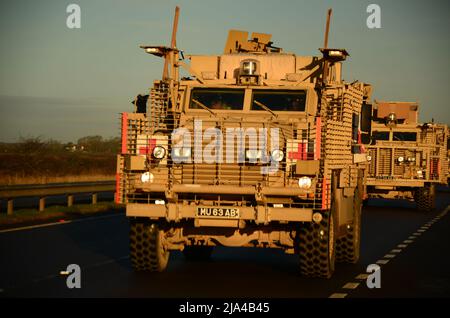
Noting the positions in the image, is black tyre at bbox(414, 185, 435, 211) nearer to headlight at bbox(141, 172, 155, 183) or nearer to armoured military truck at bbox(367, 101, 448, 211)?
armoured military truck at bbox(367, 101, 448, 211)

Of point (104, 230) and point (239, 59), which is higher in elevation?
point (239, 59)

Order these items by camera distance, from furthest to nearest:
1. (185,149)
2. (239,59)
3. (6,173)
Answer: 1. (6,173)
2. (239,59)
3. (185,149)

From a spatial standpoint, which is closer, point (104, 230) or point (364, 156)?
point (364, 156)

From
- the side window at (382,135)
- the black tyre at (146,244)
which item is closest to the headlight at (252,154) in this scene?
the black tyre at (146,244)

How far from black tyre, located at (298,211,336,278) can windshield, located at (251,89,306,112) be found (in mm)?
2297

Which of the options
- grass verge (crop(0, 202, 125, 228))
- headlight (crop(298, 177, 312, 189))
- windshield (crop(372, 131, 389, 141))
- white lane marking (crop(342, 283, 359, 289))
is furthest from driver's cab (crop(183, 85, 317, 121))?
windshield (crop(372, 131, 389, 141))

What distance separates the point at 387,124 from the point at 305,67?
19.6 meters

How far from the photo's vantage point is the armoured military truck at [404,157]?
116ft

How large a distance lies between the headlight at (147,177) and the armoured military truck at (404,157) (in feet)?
69.9

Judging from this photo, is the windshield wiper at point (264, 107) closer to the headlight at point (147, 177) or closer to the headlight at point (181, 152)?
the headlight at point (181, 152)

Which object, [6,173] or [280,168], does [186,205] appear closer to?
[280,168]

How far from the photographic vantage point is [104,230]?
23719mm

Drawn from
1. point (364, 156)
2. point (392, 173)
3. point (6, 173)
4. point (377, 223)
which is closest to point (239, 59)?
point (364, 156)

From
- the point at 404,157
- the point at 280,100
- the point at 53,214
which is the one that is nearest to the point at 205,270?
the point at 280,100
